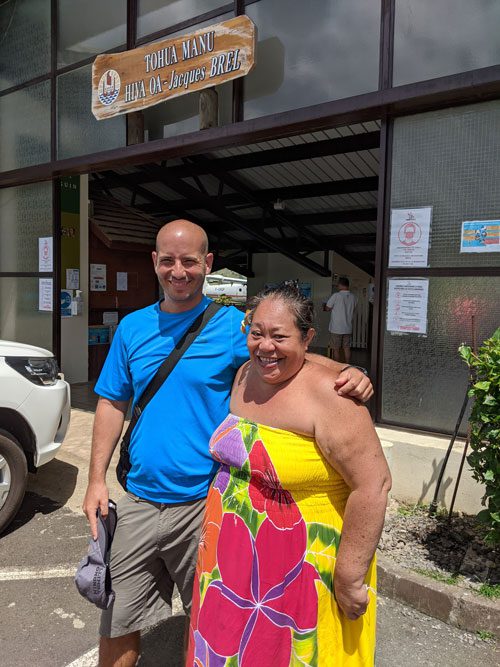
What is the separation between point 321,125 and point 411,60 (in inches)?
35.6

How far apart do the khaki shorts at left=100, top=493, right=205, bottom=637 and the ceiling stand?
5796 millimetres

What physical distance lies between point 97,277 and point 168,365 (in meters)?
7.62

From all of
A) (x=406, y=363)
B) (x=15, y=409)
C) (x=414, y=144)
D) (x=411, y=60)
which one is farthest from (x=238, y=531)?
(x=411, y=60)

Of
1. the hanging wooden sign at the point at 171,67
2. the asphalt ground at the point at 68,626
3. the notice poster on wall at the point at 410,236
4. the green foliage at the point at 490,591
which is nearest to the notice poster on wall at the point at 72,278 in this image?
the hanging wooden sign at the point at 171,67

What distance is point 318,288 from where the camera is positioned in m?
15.6

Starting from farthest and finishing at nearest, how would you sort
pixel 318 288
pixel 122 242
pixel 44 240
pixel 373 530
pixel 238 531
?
pixel 318 288
pixel 122 242
pixel 44 240
pixel 238 531
pixel 373 530

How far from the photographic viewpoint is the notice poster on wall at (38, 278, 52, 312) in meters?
7.35

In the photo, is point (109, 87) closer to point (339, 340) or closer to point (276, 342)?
point (276, 342)

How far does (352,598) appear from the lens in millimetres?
1586

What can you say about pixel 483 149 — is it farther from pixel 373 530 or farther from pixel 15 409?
pixel 15 409

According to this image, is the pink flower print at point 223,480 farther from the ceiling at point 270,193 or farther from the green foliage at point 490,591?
the ceiling at point 270,193

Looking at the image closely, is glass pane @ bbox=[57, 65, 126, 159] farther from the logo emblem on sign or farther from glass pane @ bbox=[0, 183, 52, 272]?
glass pane @ bbox=[0, 183, 52, 272]

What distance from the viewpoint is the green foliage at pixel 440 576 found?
3038 mm

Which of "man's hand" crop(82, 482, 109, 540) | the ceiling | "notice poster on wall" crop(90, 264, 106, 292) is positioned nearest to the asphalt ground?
"man's hand" crop(82, 482, 109, 540)
